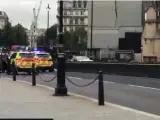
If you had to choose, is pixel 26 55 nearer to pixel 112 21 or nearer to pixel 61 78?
pixel 61 78

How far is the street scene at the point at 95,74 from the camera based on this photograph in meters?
13.3

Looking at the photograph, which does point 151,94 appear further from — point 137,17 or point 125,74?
point 137,17

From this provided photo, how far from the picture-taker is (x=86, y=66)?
40094mm

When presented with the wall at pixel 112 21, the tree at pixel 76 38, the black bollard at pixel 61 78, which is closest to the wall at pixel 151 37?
the wall at pixel 112 21

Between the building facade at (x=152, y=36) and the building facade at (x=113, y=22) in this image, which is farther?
the building facade at (x=113, y=22)

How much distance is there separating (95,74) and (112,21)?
50855 millimetres

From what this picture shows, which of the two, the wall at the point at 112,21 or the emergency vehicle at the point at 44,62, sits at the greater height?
the wall at the point at 112,21

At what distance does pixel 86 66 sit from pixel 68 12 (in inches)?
5758

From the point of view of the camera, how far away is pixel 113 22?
86.5 m

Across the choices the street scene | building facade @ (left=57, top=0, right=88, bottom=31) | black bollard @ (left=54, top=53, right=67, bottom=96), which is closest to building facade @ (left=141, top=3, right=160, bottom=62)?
the street scene

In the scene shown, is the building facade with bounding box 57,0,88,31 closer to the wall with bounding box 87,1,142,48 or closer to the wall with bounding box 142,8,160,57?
the wall with bounding box 87,1,142,48

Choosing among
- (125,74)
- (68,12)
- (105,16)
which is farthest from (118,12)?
(68,12)

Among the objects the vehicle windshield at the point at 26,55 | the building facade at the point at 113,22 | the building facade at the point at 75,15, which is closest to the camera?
the vehicle windshield at the point at 26,55

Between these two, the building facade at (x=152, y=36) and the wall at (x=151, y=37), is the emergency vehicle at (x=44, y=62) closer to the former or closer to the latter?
the building facade at (x=152, y=36)
